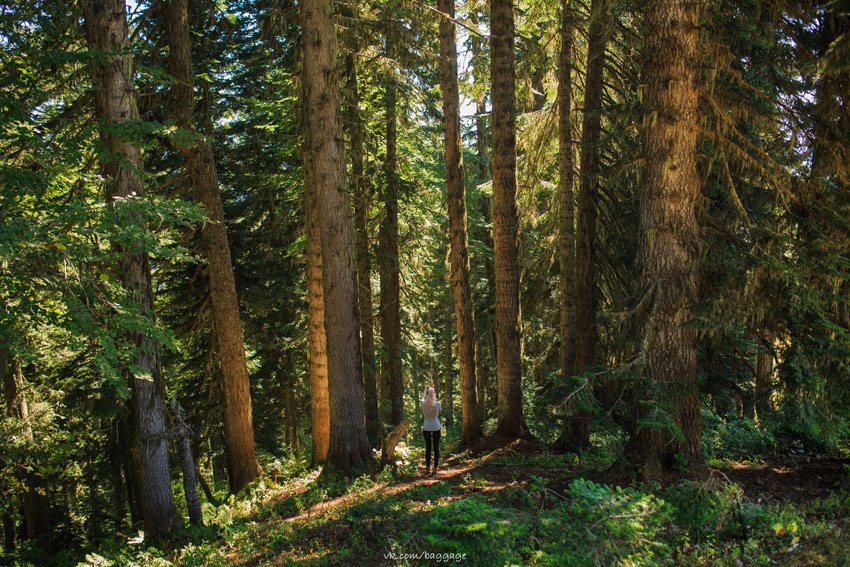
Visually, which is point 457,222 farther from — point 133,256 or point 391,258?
point 133,256

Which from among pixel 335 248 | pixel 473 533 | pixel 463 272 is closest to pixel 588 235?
pixel 463 272

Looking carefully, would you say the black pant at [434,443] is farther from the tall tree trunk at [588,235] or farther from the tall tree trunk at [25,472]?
the tall tree trunk at [25,472]

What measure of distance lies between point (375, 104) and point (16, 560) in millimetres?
16224

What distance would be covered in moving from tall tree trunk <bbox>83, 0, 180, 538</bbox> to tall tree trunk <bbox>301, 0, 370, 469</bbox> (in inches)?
116

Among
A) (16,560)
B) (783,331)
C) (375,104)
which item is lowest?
(16,560)

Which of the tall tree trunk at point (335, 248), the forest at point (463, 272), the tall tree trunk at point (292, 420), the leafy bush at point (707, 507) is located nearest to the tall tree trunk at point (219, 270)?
the forest at point (463, 272)

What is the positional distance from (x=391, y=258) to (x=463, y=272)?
4.51 metres

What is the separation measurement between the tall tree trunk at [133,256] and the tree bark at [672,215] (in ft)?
23.6

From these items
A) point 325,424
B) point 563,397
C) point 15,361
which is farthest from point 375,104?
point 15,361

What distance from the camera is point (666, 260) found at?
21.1 ft

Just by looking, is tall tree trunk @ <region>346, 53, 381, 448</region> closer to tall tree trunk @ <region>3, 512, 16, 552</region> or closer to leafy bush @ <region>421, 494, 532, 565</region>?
leafy bush @ <region>421, 494, 532, 565</region>

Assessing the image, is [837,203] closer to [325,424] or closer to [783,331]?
[783,331]

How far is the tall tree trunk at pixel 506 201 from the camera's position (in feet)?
35.2

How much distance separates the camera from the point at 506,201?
10820mm
